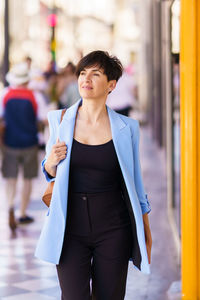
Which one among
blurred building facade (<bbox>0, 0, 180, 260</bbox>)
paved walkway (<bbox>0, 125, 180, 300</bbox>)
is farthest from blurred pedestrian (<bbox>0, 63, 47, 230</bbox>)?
blurred building facade (<bbox>0, 0, 180, 260</bbox>)

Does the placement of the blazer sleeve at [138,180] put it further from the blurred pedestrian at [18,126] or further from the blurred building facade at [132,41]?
the blurred pedestrian at [18,126]

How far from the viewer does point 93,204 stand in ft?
11.0

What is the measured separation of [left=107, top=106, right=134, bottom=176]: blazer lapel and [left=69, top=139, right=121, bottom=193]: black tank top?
4cm

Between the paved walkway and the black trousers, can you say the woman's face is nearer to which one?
the black trousers

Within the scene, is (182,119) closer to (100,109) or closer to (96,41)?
(100,109)

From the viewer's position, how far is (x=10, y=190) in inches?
320

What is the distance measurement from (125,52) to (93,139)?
61160 millimetres

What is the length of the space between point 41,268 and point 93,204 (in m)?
3.06

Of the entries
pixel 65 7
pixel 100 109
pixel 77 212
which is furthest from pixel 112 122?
pixel 65 7

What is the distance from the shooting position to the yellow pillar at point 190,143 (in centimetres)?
444

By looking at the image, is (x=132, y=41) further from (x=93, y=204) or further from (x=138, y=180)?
(x=93, y=204)

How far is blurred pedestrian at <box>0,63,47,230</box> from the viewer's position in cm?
782

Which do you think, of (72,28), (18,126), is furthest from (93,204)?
(72,28)

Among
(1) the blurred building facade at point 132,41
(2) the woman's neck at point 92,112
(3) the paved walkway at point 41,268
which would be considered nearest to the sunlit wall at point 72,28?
(1) the blurred building facade at point 132,41
